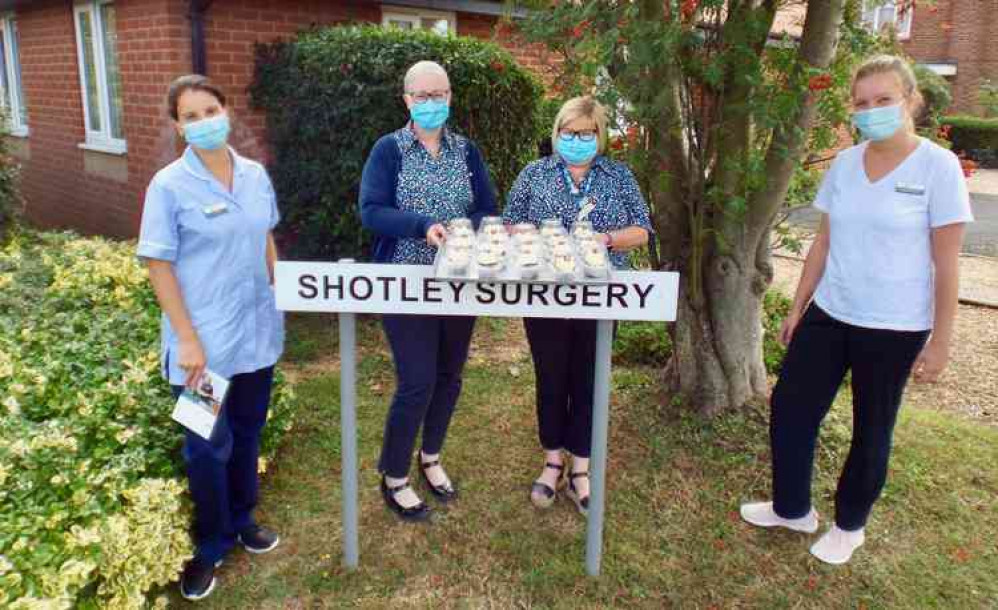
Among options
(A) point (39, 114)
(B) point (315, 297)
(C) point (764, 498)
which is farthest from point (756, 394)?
(A) point (39, 114)

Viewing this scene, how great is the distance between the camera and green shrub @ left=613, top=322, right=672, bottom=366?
5.68 metres

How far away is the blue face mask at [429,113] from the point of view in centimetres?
306

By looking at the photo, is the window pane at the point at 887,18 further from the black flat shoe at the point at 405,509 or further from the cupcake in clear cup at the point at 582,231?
the black flat shoe at the point at 405,509

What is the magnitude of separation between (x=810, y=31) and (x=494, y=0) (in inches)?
225

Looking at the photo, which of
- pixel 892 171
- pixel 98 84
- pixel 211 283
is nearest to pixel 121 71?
pixel 98 84

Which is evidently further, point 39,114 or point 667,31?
point 39,114

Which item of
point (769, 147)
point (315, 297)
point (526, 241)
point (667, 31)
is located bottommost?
point (315, 297)

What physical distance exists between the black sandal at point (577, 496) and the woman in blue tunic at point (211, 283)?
56.4 inches

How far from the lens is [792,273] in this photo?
872 cm

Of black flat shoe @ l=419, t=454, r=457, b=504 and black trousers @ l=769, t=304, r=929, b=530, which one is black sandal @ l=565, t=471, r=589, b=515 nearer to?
black flat shoe @ l=419, t=454, r=457, b=504

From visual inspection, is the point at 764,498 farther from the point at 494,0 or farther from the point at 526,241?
the point at 494,0

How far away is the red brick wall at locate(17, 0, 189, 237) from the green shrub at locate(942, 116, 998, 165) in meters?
21.0

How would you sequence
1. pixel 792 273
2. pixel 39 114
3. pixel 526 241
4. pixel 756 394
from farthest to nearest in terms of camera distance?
pixel 39 114
pixel 792 273
pixel 756 394
pixel 526 241

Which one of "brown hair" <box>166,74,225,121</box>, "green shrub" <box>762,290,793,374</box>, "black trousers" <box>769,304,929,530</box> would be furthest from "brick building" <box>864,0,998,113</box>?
"brown hair" <box>166,74,225,121</box>
